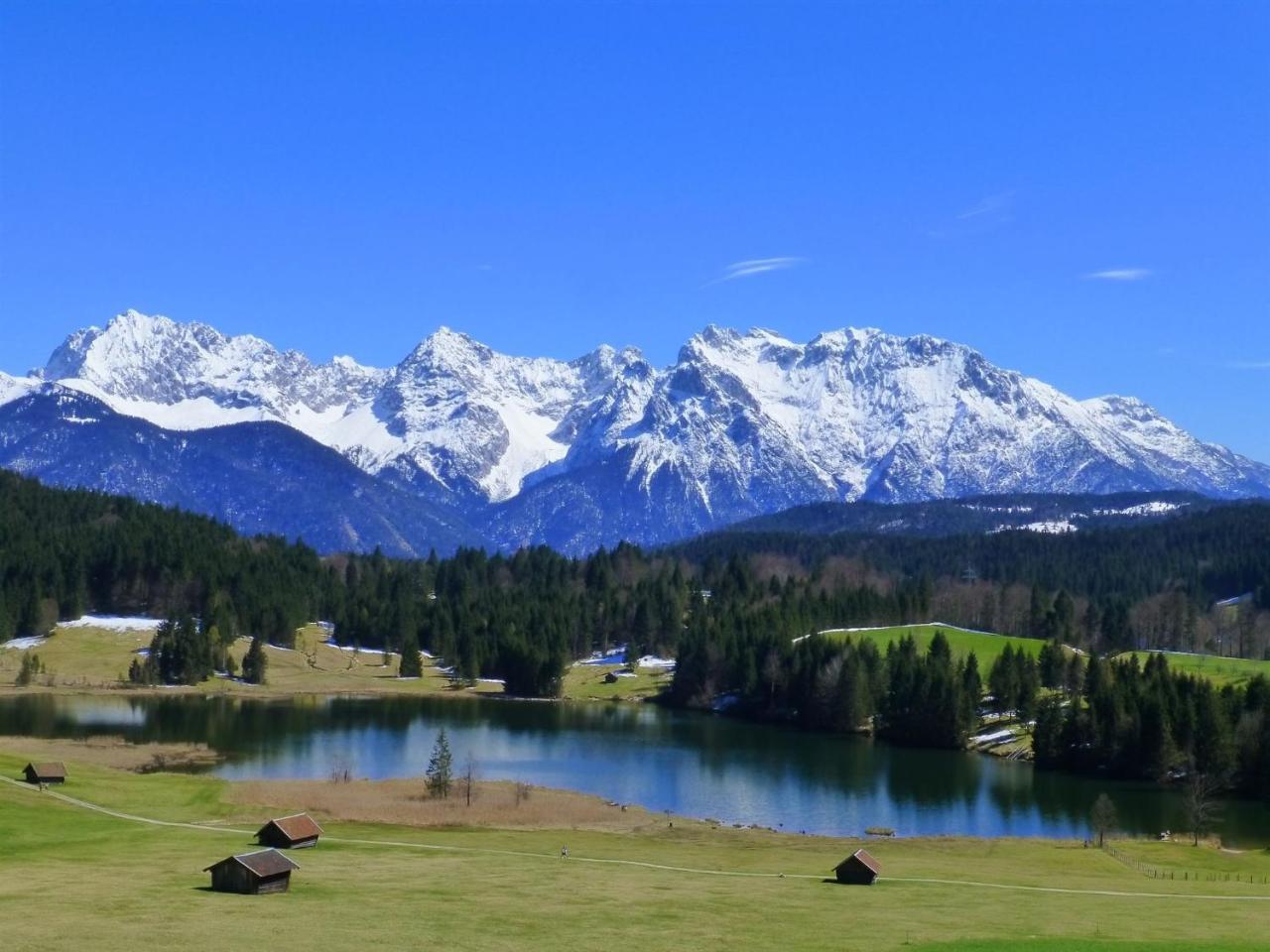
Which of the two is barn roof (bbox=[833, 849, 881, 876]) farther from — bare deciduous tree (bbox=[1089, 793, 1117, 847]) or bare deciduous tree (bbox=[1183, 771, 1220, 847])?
bare deciduous tree (bbox=[1183, 771, 1220, 847])

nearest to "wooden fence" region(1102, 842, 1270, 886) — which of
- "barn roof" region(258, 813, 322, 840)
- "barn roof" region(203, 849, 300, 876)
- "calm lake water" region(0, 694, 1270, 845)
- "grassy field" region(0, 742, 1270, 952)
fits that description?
"grassy field" region(0, 742, 1270, 952)

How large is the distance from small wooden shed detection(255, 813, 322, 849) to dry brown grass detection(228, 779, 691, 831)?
1601 cm

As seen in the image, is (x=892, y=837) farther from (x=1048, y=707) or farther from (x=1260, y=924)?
(x=1048, y=707)

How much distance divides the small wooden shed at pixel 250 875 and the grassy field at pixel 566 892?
104cm

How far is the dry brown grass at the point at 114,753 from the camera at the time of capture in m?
128

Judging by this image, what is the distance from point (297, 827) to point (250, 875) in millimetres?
17391

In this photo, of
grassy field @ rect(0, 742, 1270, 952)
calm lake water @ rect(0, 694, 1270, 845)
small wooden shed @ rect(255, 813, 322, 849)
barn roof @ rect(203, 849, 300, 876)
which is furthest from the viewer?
calm lake water @ rect(0, 694, 1270, 845)

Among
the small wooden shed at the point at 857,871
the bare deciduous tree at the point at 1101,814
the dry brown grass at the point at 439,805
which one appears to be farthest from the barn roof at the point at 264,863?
the bare deciduous tree at the point at 1101,814

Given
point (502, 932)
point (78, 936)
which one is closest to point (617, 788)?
point (502, 932)

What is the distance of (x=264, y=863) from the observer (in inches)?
2766

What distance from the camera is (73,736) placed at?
484ft

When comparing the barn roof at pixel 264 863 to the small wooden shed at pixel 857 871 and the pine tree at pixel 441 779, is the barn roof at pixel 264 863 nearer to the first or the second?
the small wooden shed at pixel 857 871

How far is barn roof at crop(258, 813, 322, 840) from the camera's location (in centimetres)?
8538

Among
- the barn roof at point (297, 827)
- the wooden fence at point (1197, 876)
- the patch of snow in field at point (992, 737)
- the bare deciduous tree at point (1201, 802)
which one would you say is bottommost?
the wooden fence at point (1197, 876)
